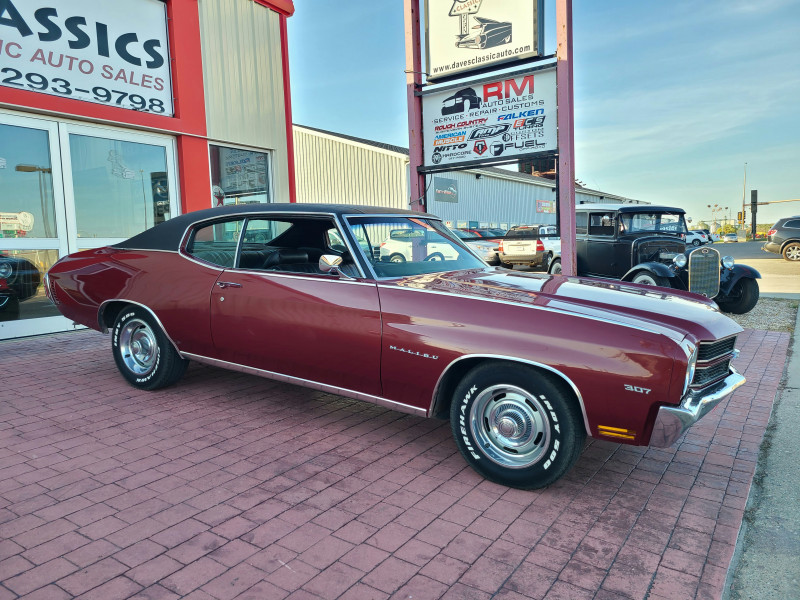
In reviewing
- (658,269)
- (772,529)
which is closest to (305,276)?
(772,529)

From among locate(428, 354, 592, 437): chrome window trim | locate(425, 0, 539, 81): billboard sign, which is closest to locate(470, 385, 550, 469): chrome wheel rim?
locate(428, 354, 592, 437): chrome window trim

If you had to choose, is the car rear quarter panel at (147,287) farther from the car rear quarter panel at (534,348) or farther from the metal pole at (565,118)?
Result: the metal pole at (565,118)

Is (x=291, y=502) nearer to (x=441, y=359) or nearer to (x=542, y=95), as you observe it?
(x=441, y=359)

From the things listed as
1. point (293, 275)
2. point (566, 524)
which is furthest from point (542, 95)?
point (566, 524)

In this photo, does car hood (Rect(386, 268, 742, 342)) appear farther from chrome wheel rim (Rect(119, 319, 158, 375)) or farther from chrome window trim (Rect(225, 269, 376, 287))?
chrome wheel rim (Rect(119, 319, 158, 375))

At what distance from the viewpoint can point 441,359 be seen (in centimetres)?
312

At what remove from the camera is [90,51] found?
7.36 meters

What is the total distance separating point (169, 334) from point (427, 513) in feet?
8.76

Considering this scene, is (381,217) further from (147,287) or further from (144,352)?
(144,352)

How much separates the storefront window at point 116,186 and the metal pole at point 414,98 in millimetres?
3634

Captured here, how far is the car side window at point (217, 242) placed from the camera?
425 centimetres

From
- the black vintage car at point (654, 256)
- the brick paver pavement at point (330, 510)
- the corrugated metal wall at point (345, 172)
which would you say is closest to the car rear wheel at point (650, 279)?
the black vintage car at point (654, 256)

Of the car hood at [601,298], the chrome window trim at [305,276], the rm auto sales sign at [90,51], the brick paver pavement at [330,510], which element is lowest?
the brick paver pavement at [330,510]

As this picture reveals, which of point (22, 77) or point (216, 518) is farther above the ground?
point (22, 77)
